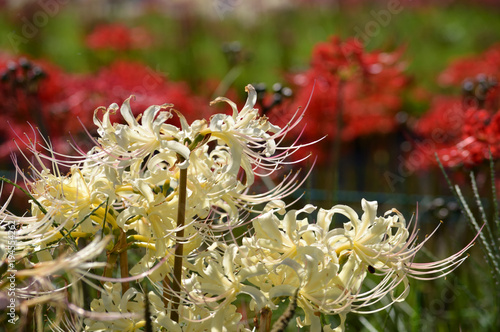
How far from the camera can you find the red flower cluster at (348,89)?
281 cm

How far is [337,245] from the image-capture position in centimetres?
110

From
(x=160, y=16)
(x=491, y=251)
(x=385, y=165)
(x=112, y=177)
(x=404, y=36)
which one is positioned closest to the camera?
(x=112, y=177)

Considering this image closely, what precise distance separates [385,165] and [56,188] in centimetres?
373

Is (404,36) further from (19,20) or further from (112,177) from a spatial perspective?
(112,177)

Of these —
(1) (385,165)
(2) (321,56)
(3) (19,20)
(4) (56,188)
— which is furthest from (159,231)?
(3) (19,20)

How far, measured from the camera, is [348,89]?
403cm

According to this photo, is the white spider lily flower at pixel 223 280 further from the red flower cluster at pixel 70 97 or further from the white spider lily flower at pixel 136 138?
the red flower cluster at pixel 70 97

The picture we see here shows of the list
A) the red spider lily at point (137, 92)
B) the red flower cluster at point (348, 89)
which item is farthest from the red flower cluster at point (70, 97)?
the red flower cluster at point (348, 89)

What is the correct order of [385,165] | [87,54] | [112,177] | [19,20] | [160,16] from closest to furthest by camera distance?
1. [112,177]
2. [385,165]
3. [87,54]
4. [19,20]
5. [160,16]

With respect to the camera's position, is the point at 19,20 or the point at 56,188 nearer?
the point at 56,188

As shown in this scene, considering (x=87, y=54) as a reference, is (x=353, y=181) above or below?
below

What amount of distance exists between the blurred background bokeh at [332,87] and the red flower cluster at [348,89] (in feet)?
0.04
